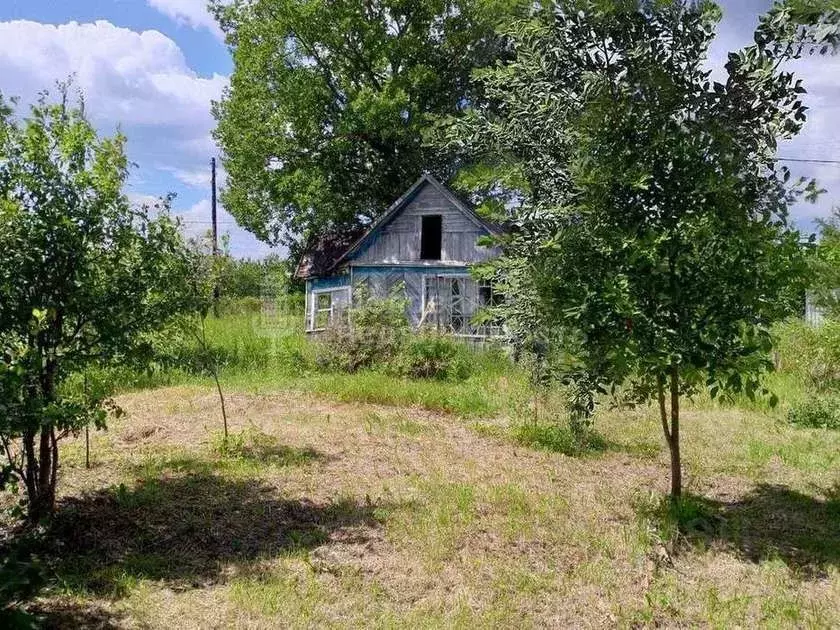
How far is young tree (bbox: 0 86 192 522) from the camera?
496cm

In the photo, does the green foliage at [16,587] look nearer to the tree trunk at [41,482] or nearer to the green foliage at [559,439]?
the tree trunk at [41,482]

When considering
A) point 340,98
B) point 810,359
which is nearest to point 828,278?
point 810,359

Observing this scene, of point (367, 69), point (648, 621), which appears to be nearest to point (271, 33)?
point (367, 69)

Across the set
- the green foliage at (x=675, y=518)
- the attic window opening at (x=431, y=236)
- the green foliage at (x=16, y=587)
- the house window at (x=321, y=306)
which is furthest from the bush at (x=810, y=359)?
the house window at (x=321, y=306)

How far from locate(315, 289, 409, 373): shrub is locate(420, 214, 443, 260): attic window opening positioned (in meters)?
5.49

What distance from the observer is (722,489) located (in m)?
6.89

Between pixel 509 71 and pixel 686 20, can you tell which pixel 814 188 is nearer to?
pixel 686 20

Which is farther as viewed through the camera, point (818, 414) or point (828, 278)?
point (818, 414)

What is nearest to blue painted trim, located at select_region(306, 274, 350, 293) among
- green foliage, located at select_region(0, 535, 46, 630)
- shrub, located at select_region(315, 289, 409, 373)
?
shrub, located at select_region(315, 289, 409, 373)

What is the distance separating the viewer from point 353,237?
78.0 feet

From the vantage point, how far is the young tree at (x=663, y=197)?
501 cm

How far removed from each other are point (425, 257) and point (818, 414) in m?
12.6

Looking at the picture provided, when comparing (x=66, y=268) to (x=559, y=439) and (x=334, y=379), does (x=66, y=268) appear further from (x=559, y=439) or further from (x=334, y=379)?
(x=334, y=379)

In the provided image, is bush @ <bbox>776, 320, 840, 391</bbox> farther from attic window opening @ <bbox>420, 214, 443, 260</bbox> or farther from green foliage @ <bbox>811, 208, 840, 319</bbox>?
attic window opening @ <bbox>420, 214, 443, 260</bbox>
